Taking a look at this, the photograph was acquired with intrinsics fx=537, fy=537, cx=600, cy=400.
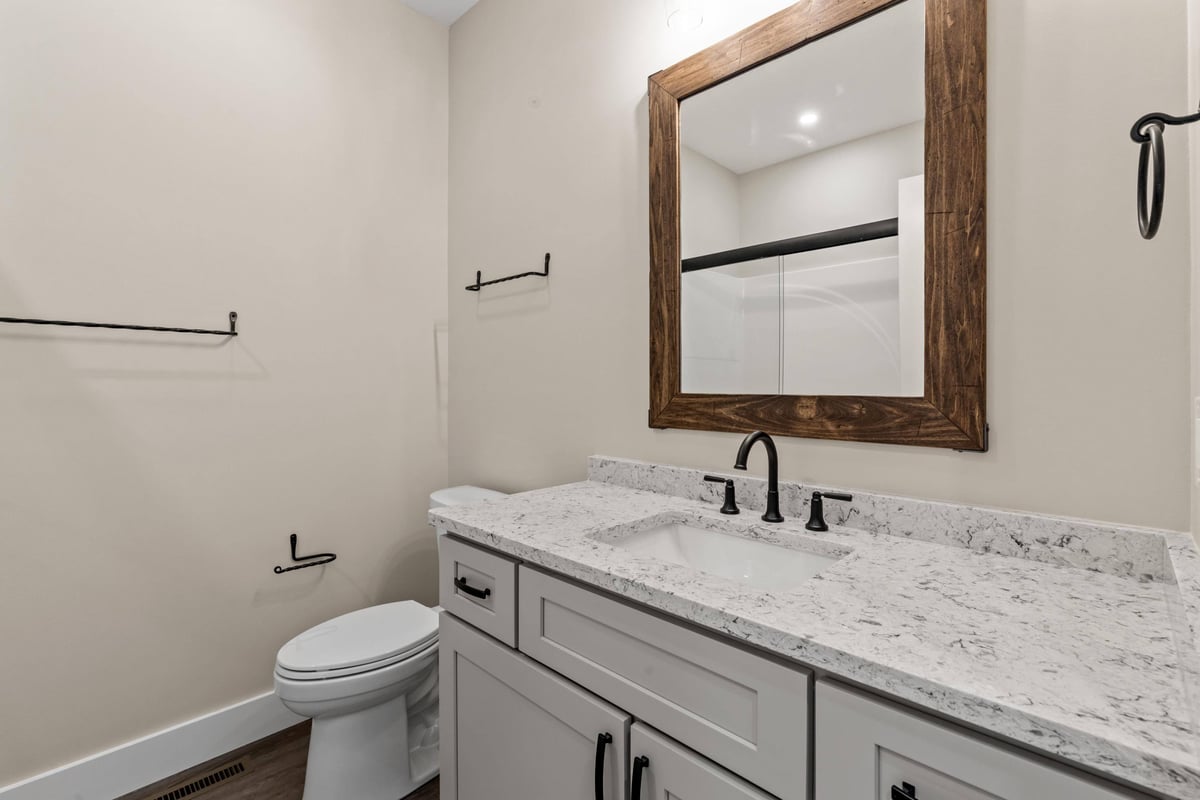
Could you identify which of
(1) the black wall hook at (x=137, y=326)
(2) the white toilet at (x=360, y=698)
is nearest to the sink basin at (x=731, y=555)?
(2) the white toilet at (x=360, y=698)

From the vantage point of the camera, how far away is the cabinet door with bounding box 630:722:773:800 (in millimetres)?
735

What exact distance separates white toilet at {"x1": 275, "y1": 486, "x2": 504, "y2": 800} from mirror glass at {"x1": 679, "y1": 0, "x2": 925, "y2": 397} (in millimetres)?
1030

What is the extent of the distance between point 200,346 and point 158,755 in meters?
1.25

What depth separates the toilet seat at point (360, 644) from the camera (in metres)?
1.42

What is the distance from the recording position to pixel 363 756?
4.87 feet

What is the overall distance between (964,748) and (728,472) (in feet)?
2.91

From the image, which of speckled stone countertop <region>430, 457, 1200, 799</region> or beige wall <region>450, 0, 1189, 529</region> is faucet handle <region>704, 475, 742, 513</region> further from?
beige wall <region>450, 0, 1189, 529</region>

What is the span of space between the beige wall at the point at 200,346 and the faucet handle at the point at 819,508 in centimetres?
169

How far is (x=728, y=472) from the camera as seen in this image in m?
1.42

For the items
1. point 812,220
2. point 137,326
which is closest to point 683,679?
point 812,220

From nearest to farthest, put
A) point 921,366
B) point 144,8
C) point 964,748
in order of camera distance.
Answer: point 964,748
point 921,366
point 144,8

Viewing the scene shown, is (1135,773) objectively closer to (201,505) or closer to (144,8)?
(201,505)

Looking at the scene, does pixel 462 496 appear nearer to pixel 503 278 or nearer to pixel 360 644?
pixel 360 644

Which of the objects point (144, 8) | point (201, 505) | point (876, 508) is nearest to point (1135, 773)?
point (876, 508)
